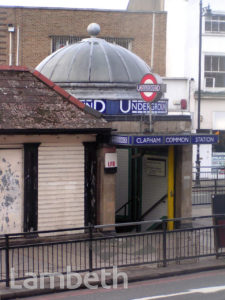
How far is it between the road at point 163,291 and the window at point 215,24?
82.5 feet

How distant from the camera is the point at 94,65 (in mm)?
16547

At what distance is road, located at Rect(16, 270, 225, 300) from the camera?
9.02m

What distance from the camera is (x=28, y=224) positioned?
1285 cm

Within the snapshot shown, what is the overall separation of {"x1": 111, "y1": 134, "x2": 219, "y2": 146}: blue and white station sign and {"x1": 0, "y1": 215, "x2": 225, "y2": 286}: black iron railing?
93.1 inches

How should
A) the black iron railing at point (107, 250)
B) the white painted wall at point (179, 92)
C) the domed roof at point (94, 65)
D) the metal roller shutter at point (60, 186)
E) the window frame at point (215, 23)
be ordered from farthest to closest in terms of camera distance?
the window frame at point (215, 23) < the white painted wall at point (179, 92) < the domed roof at point (94, 65) < the metal roller shutter at point (60, 186) < the black iron railing at point (107, 250)

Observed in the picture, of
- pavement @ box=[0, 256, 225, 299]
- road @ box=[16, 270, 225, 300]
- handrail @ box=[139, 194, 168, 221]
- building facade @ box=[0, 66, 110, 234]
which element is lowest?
road @ box=[16, 270, 225, 300]

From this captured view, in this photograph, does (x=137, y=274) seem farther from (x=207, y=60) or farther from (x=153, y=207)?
(x=207, y=60)

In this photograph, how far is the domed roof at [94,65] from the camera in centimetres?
1647

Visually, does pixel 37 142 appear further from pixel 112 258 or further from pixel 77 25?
pixel 77 25

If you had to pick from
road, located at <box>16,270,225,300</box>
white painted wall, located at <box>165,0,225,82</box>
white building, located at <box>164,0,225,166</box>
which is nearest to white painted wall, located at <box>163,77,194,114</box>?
white building, located at <box>164,0,225,166</box>

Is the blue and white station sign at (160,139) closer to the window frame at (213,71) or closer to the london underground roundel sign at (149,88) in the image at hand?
the london underground roundel sign at (149,88)

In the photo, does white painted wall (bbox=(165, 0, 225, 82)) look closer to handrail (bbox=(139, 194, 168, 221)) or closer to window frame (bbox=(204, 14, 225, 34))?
window frame (bbox=(204, 14, 225, 34))

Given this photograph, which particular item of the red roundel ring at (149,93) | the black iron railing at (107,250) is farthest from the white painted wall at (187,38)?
the black iron railing at (107,250)

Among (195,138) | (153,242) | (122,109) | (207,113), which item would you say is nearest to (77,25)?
(207,113)
